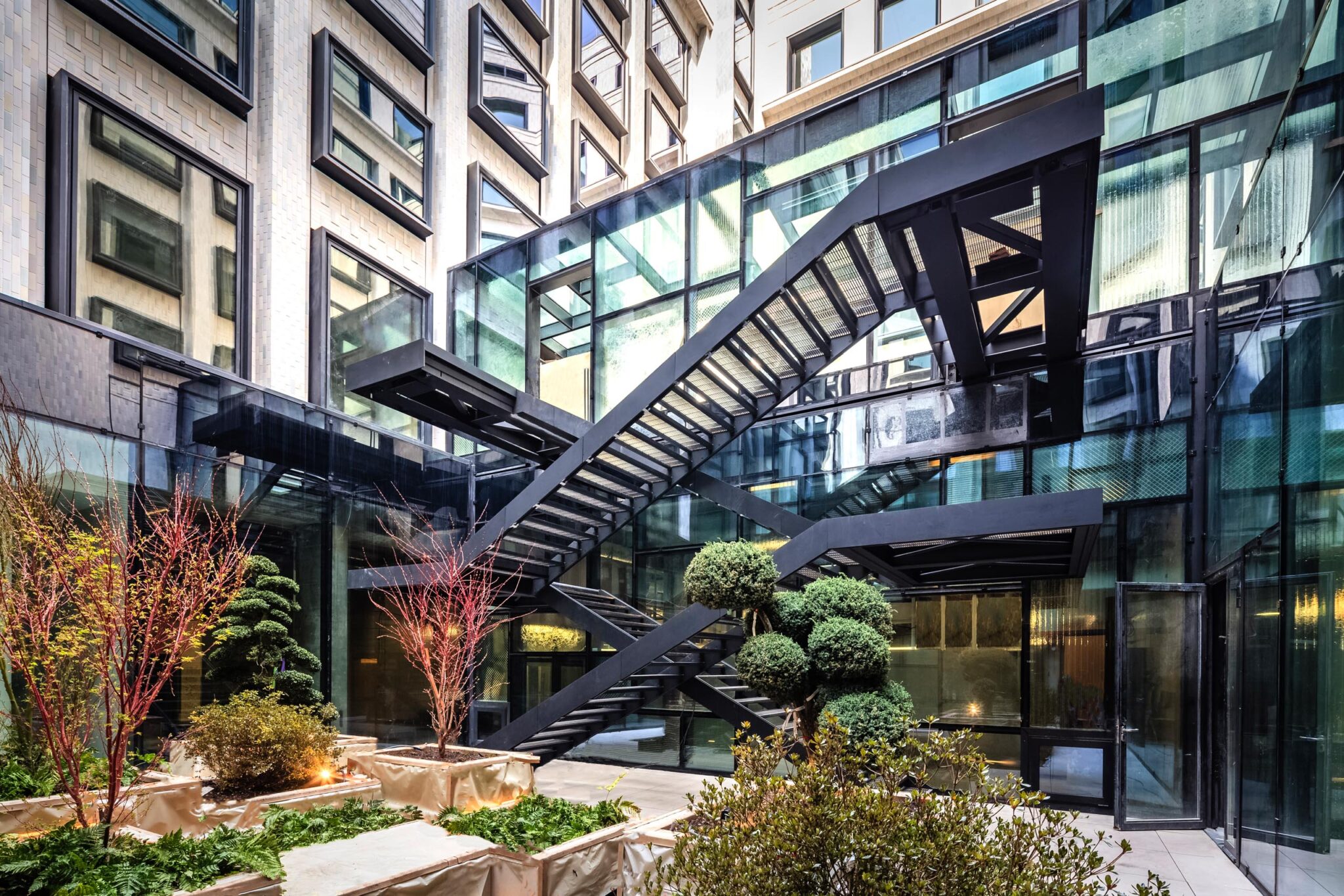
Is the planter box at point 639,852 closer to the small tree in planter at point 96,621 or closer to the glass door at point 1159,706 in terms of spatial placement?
the small tree in planter at point 96,621

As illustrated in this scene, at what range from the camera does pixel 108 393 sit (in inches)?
386

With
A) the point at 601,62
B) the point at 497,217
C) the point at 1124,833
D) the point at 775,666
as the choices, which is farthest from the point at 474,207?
the point at 1124,833

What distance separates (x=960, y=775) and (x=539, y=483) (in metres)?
7.09

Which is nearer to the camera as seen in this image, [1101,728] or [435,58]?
[1101,728]

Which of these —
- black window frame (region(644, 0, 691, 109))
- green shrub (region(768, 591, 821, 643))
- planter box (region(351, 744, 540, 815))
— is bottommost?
planter box (region(351, 744, 540, 815))

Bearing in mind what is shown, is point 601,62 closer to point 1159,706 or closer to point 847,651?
point 847,651

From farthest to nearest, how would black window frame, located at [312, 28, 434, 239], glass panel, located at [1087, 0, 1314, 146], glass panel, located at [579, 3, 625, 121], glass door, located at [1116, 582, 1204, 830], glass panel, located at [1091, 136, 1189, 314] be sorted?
glass panel, located at [579, 3, 625, 121] → black window frame, located at [312, 28, 434, 239] → glass panel, located at [1091, 136, 1189, 314] → glass panel, located at [1087, 0, 1314, 146] → glass door, located at [1116, 582, 1204, 830]

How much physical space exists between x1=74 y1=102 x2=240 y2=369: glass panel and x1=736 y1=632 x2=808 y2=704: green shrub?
8.89 metres

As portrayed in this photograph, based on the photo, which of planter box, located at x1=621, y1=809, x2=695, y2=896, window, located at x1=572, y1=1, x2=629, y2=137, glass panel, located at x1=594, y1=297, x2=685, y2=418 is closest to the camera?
planter box, located at x1=621, y1=809, x2=695, y2=896

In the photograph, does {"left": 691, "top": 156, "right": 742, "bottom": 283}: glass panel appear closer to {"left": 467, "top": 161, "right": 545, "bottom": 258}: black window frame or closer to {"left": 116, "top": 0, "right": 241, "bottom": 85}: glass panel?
{"left": 467, "top": 161, "right": 545, "bottom": 258}: black window frame

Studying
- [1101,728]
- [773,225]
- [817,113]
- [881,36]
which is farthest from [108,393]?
[881,36]

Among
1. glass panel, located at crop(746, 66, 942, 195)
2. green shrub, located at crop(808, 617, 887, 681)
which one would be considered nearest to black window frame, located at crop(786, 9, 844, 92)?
glass panel, located at crop(746, 66, 942, 195)

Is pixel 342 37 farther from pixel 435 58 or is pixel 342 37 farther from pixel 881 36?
pixel 881 36

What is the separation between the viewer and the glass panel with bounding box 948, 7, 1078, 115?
9.95m
